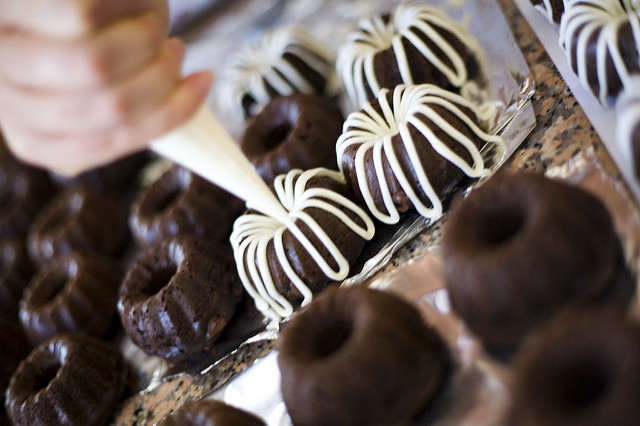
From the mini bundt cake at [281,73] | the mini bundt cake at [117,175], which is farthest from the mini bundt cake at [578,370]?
the mini bundt cake at [117,175]

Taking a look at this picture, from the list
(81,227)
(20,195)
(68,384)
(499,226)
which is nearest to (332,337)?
(499,226)

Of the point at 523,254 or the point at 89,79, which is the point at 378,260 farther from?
the point at 89,79

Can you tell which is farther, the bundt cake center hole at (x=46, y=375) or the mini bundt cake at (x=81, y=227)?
the mini bundt cake at (x=81, y=227)

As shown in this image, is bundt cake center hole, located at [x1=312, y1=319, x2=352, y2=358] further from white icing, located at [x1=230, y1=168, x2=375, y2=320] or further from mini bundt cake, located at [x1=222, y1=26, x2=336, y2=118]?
mini bundt cake, located at [x1=222, y1=26, x2=336, y2=118]

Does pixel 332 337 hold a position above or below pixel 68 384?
below

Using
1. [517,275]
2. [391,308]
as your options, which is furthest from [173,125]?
[517,275]

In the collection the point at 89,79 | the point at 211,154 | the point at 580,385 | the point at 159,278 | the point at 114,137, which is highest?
the point at 89,79

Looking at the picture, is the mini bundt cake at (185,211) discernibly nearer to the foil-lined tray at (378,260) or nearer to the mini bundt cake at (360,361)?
the foil-lined tray at (378,260)

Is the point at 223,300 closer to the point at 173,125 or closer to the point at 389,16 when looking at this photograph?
the point at 173,125
